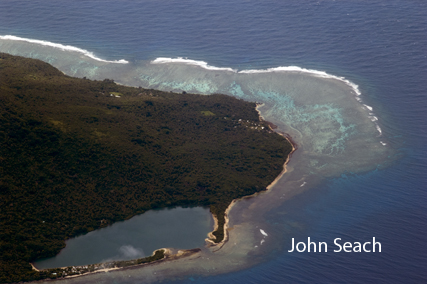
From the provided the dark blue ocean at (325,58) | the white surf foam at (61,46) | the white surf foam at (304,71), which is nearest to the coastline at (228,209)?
the dark blue ocean at (325,58)

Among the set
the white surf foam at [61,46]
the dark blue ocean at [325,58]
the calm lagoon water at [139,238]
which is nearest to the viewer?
the dark blue ocean at [325,58]

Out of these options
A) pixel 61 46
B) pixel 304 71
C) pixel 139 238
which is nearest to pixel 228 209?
pixel 139 238

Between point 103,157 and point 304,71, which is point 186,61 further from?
point 103,157

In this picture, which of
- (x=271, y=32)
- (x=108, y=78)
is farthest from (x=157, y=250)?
(x=271, y=32)

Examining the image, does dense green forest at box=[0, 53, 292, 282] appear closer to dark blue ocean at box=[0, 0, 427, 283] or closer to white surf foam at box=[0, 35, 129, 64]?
dark blue ocean at box=[0, 0, 427, 283]

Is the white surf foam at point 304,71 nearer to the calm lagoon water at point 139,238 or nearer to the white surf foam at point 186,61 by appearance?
the white surf foam at point 186,61
